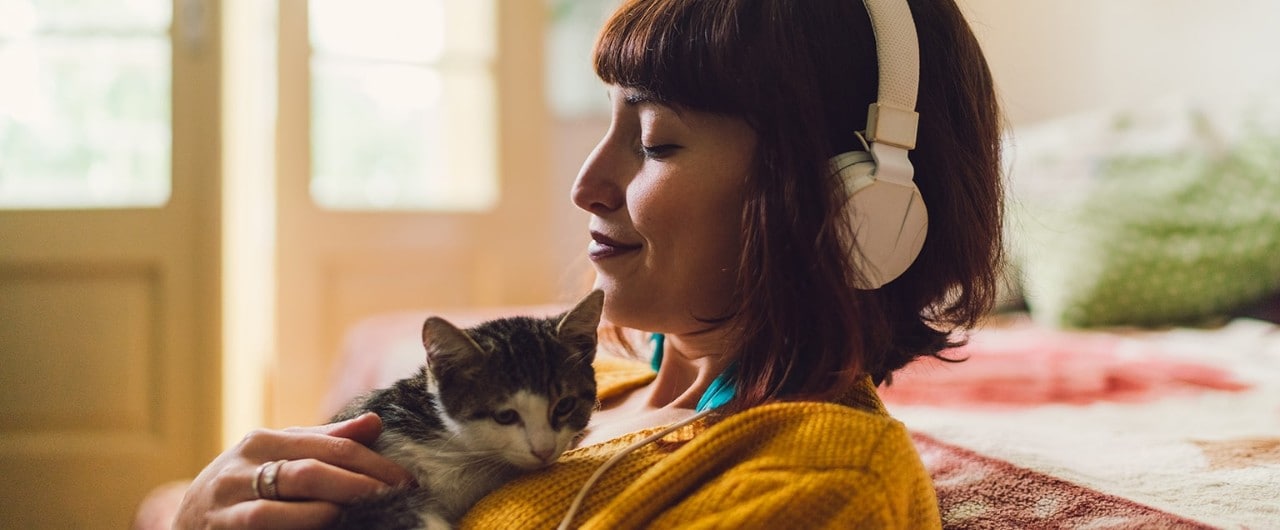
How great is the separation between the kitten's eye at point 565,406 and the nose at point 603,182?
19 centimetres

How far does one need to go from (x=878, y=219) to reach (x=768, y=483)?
0.23 meters

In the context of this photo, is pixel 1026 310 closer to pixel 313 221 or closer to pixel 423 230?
pixel 423 230

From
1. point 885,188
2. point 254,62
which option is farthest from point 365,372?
point 254,62

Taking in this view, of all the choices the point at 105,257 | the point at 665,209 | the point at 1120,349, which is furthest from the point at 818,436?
the point at 105,257

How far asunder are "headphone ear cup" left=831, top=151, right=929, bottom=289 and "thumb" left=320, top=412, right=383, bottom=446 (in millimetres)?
418

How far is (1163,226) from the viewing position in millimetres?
1958

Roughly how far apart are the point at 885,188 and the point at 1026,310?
68.0 inches

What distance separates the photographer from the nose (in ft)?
2.75

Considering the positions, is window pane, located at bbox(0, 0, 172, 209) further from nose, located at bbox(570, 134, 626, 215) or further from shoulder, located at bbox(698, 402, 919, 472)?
shoulder, located at bbox(698, 402, 919, 472)

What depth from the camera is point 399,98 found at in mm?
2984

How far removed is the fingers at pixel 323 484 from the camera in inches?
26.8

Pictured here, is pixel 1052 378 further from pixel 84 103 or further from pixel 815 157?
pixel 84 103

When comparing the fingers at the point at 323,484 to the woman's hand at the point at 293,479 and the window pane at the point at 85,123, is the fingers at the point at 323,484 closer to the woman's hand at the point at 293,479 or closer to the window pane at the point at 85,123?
the woman's hand at the point at 293,479

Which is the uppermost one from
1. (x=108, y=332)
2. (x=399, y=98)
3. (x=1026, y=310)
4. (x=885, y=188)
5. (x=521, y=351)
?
(x=399, y=98)
